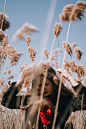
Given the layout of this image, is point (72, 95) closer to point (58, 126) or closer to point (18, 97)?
point (58, 126)

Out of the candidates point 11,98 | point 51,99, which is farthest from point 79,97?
point 11,98

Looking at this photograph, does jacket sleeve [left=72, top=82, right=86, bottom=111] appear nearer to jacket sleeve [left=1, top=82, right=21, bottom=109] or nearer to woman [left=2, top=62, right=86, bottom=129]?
woman [left=2, top=62, right=86, bottom=129]

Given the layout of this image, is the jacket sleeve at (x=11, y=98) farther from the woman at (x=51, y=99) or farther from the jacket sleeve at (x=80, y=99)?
the jacket sleeve at (x=80, y=99)

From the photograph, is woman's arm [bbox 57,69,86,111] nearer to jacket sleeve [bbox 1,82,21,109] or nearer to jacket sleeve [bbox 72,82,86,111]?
jacket sleeve [bbox 72,82,86,111]

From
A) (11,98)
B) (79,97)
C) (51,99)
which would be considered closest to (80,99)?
(79,97)

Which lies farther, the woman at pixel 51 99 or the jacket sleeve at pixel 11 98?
the jacket sleeve at pixel 11 98

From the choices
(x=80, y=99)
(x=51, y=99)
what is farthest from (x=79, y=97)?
(x=51, y=99)

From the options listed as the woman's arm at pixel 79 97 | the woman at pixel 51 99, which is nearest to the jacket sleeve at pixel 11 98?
the woman at pixel 51 99

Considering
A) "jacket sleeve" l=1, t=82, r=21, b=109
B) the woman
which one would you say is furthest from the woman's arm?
"jacket sleeve" l=1, t=82, r=21, b=109

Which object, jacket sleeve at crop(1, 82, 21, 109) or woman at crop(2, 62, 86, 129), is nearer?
woman at crop(2, 62, 86, 129)

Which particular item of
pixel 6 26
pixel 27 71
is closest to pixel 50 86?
pixel 27 71

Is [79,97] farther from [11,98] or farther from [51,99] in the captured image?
[11,98]

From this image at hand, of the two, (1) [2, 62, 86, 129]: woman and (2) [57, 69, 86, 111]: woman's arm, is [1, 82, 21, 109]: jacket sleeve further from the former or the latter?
(2) [57, 69, 86, 111]: woman's arm

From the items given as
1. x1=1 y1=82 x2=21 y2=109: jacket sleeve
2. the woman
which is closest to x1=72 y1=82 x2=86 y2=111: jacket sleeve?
the woman
